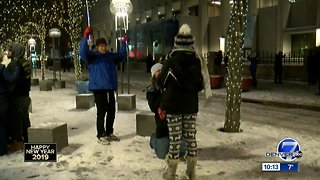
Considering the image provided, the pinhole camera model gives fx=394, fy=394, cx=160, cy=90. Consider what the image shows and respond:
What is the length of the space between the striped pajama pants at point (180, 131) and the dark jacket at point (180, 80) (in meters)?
0.10

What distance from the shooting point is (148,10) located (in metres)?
51.3

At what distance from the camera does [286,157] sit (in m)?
5.84

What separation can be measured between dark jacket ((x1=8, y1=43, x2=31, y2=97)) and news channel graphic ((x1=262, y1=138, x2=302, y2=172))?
404 cm

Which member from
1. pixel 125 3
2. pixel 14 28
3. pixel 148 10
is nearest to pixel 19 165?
pixel 125 3

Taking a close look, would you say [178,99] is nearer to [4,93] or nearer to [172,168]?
[172,168]

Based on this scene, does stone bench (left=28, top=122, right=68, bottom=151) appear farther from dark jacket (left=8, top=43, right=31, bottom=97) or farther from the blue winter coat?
the blue winter coat

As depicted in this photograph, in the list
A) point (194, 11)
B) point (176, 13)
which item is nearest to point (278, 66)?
point (194, 11)

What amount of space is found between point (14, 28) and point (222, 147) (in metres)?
29.9

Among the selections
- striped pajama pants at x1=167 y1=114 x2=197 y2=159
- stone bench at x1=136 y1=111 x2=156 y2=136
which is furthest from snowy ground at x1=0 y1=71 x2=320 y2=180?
striped pajama pants at x1=167 y1=114 x2=197 y2=159

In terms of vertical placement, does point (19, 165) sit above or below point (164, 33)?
below

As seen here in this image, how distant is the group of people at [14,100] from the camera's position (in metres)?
6.25

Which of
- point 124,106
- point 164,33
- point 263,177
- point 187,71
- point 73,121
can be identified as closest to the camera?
point 187,71

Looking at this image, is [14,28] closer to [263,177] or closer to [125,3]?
[125,3]

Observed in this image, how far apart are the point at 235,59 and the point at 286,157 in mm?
2684
